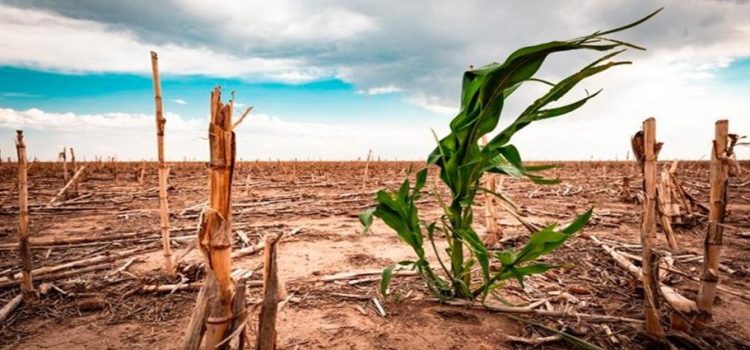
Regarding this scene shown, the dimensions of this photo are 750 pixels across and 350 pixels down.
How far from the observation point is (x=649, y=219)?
1.99 m

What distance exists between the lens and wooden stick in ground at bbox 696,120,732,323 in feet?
7.06

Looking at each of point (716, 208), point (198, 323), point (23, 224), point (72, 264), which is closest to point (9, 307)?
point (23, 224)

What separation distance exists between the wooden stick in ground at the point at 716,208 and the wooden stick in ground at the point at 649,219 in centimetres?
31

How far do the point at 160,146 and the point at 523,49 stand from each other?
3.02 m

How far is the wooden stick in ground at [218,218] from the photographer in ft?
4.89

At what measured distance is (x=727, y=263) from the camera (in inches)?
157

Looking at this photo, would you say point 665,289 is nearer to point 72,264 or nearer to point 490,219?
point 490,219

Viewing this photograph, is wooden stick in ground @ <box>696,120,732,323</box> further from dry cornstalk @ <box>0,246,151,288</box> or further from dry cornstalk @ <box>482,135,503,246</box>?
dry cornstalk @ <box>0,246,151,288</box>

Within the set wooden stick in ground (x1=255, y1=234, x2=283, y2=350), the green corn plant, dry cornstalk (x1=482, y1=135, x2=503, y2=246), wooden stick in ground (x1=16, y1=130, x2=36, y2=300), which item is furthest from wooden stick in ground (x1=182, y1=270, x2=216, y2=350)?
dry cornstalk (x1=482, y1=135, x2=503, y2=246)

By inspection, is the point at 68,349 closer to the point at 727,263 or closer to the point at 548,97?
the point at 548,97

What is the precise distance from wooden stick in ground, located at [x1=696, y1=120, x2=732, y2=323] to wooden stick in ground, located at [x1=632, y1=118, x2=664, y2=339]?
0.31 metres

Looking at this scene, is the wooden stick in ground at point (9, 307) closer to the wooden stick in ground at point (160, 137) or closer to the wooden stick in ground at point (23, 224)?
the wooden stick in ground at point (23, 224)

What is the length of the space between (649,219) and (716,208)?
556 mm

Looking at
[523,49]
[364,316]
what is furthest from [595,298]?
[523,49]
